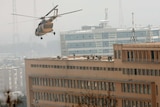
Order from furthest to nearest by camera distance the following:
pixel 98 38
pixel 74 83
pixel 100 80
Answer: pixel 98 38 → pixel 74 83 → pixel 100 80

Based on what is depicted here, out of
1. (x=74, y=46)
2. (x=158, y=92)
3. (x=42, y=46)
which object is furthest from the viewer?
(x=74, y=46)

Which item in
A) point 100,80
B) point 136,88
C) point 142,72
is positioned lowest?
point 136,88

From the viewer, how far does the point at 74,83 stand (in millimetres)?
39500

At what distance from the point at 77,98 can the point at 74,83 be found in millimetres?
967

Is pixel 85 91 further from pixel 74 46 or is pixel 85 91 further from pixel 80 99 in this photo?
pixel 74 46

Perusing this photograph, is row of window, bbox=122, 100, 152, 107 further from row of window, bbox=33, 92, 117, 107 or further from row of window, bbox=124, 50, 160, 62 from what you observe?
row of window, bbox=124, 50, 160, 62

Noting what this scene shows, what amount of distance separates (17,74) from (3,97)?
1859 inches

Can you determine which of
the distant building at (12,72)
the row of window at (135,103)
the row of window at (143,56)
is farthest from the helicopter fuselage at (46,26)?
the distant building at (12,72)

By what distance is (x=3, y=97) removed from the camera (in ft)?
58.7

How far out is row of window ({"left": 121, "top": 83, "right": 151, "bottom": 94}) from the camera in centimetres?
3381

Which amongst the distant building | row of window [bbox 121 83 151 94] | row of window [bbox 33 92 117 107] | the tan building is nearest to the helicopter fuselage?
the tan building

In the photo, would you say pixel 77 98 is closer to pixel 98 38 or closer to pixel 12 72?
pixel 12 72

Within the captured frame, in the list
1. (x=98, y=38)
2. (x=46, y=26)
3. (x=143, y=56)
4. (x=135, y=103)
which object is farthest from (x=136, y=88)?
(x=98, y=38)

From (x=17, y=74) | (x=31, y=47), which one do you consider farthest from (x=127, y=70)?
(x=31, y=47)
